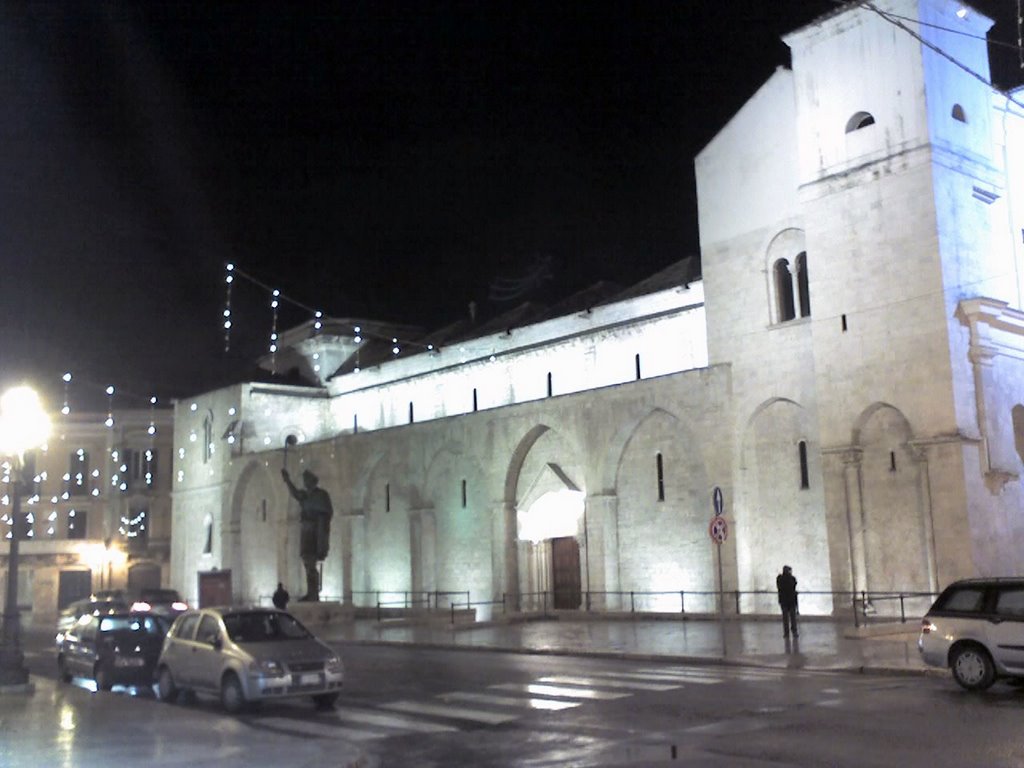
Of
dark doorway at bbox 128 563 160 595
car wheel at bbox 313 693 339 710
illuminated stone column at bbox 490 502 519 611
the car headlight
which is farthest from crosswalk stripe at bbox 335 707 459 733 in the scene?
dark doorway at bbox 128 563 160 595

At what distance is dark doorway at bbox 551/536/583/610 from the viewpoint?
34656 mm

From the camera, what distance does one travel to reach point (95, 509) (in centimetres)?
5866

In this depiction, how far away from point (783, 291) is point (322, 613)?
18.3m

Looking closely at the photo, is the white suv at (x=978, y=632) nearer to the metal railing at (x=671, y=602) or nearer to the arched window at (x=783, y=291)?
the metal railing at (x=671, y=602)

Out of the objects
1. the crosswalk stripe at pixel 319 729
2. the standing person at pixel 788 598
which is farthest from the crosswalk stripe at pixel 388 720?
the standing person at pixel 788 598

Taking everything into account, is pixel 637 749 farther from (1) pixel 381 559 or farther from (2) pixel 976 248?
(1) pixel 381 559

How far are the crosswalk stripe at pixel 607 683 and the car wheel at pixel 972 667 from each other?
143 inches

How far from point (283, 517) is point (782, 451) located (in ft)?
84.0

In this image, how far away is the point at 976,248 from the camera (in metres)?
26.5

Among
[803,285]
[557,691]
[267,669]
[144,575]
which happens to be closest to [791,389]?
[803,285]

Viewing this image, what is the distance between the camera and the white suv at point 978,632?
521 inches

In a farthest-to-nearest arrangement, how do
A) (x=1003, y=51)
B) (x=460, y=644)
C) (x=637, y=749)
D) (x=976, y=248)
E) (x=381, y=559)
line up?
(x=381, y=559) → (x=1003, y=51) → (x=976, y=248) → (x=460, y=644) → (x=637, y=749)

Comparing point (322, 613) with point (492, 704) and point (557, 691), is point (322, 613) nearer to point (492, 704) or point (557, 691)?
point (557, 691)

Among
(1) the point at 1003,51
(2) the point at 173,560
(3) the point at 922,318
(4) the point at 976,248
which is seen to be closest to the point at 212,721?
(3) the point at 922,318
